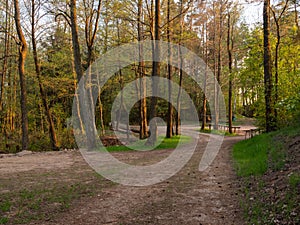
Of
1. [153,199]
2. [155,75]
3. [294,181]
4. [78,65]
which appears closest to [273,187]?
[294,181]

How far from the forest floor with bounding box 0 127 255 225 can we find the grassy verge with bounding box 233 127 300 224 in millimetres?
255

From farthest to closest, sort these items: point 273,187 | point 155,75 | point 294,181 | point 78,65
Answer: point 155,75, point 78,65, point 273,187, point 294,181

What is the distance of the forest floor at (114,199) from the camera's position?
463 centimetres

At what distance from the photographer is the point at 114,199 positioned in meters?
5.75

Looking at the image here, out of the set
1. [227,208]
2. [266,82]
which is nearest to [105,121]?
[266,82]

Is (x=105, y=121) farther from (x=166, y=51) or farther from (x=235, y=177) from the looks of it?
(x=235, y=177)

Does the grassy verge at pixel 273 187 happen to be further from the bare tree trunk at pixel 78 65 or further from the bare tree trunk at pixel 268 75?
the bare tree trunk at pixel 78 65

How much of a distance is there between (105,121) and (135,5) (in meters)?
20.7

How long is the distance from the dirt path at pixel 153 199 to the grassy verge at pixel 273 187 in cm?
27

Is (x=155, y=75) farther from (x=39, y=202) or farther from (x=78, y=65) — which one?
(x=39, y=202)

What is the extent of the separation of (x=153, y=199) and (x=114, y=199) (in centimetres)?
83

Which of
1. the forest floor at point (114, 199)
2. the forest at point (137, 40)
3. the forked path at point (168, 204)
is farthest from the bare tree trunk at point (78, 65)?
the forked path at point (168, 204)

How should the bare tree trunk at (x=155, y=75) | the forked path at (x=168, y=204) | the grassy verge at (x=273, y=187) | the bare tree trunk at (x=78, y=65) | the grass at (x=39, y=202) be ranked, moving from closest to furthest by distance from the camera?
the grassy verge at (x=273, y=187), the forked path at (x=168, y=204), the grass at (x=39, y=202), the bare tree trunk at (x=78, y=65), the bare tree trunk at (x=155, y=75)

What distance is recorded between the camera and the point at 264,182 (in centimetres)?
599
